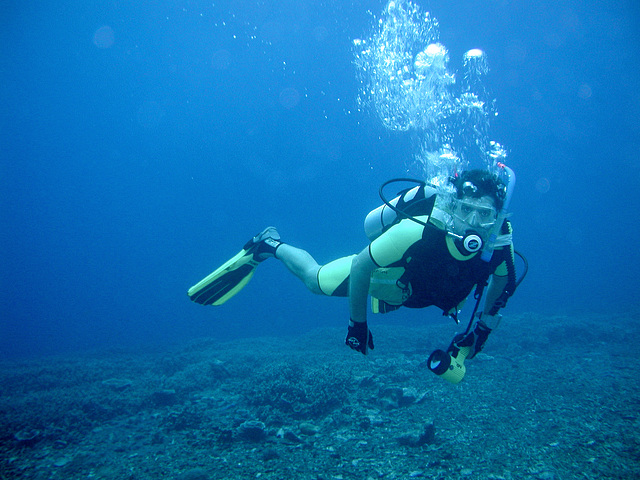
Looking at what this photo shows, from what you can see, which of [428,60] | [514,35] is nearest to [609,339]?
[428,60]

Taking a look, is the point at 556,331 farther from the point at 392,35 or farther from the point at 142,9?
the point at 142,9

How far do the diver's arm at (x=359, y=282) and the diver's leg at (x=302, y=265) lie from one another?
1.02 meters

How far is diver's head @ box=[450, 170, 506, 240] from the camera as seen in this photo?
2.62m

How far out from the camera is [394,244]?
2.44 metres

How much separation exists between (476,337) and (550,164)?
11191 centimetres

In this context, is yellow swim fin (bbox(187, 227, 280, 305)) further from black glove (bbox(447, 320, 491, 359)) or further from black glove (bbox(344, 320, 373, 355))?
black glove (bbox(447, 320, 491, 359))

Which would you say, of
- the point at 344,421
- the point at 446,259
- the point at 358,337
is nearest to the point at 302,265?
the point at 358,337

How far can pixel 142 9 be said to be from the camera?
152 feet

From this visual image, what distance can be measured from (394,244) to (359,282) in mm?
459

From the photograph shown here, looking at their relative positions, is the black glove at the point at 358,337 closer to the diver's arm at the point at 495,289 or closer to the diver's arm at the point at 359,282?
the diver's arm at the point at 359,282

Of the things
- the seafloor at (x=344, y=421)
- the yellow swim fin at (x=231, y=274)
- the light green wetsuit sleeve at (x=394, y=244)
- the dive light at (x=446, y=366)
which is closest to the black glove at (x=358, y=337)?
the dive light at (x=446, y=366)

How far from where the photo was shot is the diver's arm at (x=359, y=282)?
254 cm

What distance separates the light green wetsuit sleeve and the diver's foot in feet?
7.94

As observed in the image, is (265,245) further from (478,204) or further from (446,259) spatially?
(478,204)
